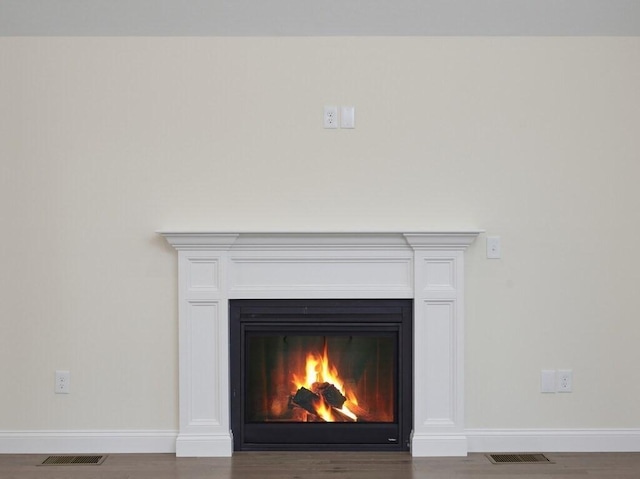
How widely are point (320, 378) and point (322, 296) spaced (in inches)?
18.6

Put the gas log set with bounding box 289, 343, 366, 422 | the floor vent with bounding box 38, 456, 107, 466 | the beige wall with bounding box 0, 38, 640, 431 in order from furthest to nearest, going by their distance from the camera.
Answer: the gas log set with bounding box 289, 343, 366, 422 < the beige wall with bounding box 0, 38, 640, 431 < the floor vent with bounding box 38, 456, 107, 466

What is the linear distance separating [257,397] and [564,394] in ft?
5.36

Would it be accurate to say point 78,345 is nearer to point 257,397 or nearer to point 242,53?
point 257,397

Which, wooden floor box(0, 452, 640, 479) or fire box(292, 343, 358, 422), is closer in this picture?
wooden floor box(0, 452, 640, 479)

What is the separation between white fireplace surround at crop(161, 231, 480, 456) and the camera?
3.52 metres

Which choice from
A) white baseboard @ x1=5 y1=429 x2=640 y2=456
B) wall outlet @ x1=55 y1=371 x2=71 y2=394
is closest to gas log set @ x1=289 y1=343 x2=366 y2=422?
white baseboard @ x1=5 y1=429 x2=640 y2=456

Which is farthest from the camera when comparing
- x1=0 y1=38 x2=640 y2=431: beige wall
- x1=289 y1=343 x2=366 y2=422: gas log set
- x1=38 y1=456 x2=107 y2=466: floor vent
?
x1=289 y1=343 x2=366 y2=422: gas log set

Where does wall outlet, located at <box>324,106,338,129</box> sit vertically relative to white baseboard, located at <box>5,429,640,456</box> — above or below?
above

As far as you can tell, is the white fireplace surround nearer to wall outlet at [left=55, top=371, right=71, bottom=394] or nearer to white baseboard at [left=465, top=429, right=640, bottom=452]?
white baseboard at [left=465, top=429, right=640, bottom=452]

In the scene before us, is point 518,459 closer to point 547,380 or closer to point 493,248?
point 547,380

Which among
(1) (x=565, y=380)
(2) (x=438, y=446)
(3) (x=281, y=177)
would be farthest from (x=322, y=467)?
(3) (x=281, y=177)

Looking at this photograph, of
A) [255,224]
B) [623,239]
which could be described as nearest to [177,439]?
[255,224]

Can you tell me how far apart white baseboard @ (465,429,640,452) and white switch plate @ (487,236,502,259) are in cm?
93

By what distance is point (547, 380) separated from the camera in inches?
141
